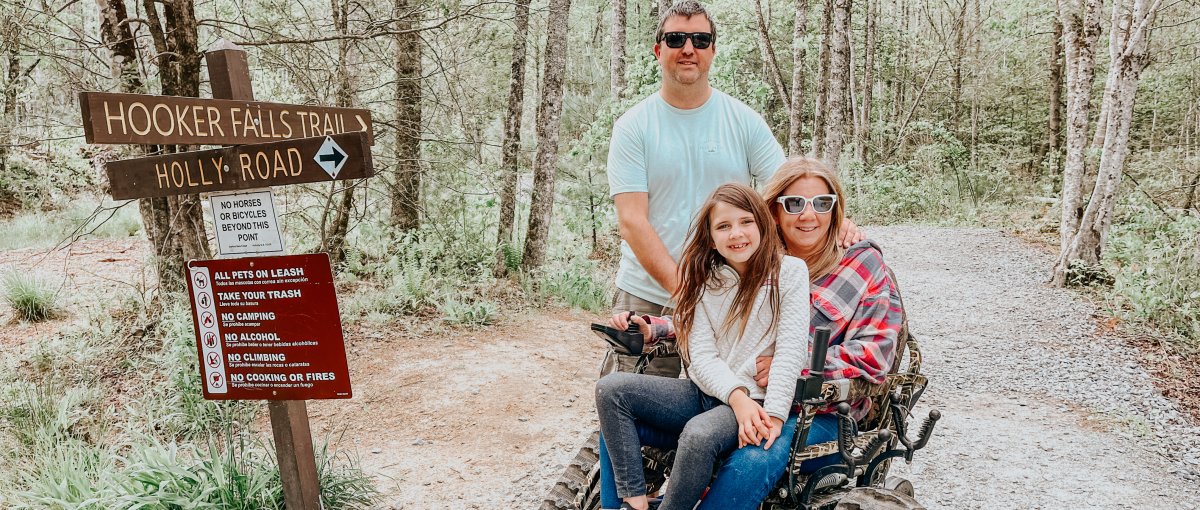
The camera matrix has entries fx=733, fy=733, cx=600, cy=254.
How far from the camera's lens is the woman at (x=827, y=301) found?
2375 millimetres

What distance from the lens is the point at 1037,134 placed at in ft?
71.8

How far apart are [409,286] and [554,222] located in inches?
221

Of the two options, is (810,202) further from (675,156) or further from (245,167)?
(245,167)

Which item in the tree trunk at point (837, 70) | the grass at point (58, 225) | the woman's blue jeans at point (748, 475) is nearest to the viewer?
the woman's blue jeans at point (748, 475)

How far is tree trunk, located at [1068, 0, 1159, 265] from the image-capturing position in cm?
798

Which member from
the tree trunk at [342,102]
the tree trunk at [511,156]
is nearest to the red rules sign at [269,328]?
the tree trunk at [342,102]

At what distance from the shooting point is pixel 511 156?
31.1 ft

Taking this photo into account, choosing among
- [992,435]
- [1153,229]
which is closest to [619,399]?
[992,435]

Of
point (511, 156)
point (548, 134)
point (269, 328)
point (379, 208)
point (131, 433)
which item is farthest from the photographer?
point (511, 156)

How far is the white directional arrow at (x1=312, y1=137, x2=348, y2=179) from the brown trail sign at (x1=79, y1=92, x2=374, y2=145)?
0.40 ft

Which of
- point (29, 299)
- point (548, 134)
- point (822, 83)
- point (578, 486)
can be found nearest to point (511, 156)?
point (548, 134)

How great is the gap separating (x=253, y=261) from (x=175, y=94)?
143 inches

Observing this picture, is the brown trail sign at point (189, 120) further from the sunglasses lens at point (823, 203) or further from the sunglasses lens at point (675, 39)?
the sunglasses lens at point (823, 203)

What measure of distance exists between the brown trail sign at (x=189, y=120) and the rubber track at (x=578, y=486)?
161 cm
